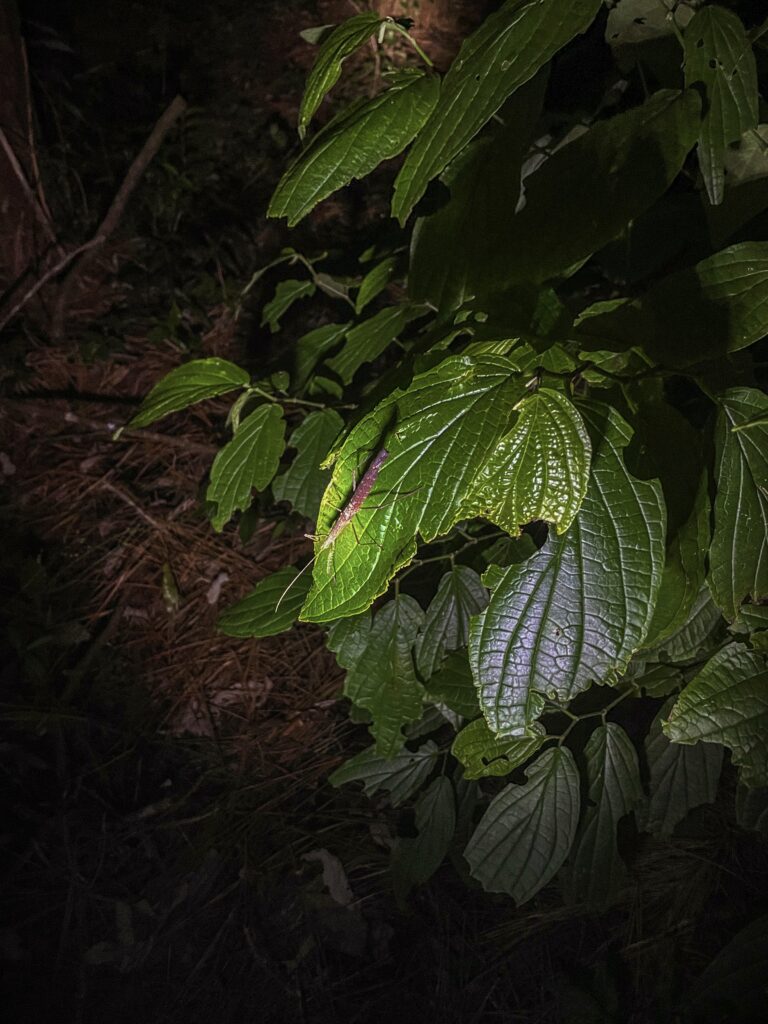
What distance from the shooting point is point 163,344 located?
2188 millimetres

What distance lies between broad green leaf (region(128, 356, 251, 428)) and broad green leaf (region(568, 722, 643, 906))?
0.75 meters

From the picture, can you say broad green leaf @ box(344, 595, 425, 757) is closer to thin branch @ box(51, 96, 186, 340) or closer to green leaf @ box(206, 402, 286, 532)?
green leaf @ box(206, 402, 286, 532)

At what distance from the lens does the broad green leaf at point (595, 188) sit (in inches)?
26.5

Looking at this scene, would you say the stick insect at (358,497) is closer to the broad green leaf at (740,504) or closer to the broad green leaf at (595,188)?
the broad green leaf at (595,188)

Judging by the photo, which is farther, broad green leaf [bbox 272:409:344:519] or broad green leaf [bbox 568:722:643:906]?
broad green leaf [bbox 272:409:344:519]

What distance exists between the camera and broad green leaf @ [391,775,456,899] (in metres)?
1.27

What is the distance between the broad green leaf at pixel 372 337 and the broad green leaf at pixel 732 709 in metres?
0.66

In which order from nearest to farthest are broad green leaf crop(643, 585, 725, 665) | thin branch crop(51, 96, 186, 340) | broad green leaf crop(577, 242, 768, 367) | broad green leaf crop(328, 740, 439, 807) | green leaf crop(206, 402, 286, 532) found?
1. broad green leaf crop(577, 242, 768, 367)
2. broad green leaf crop(643, 585, 725, 665)
3. green leaf crop(206, 402, 286, 532)
4. broad green leaf crop(328, 740, 439, 807)
5. thin branch crop(51, 96, 186, 340)

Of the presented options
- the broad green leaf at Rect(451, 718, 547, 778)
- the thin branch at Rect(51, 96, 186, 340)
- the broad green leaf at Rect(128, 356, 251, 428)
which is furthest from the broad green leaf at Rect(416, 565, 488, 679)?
the thin branch at Rect(51, 96, 186, 340)

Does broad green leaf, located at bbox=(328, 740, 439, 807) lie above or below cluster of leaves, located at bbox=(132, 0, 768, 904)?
below

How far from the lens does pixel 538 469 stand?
622 millimetres

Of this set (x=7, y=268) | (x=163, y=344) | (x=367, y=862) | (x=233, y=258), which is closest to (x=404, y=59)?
(x=233, y=258)

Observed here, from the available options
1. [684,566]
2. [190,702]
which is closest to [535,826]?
[684,566]

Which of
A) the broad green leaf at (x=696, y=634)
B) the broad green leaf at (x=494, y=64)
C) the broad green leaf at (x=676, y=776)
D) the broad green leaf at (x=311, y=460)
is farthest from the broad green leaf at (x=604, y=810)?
the broad green leaf at (x=494, y=64)
